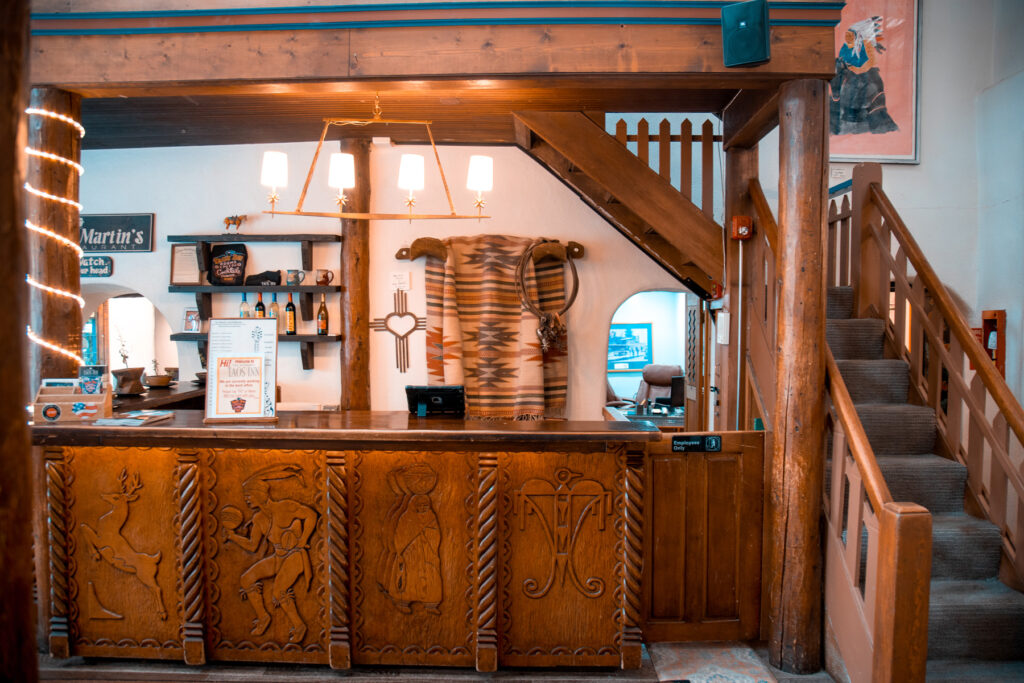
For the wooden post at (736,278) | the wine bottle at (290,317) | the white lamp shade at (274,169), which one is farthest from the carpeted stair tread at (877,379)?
the wine bottle at (290,317)

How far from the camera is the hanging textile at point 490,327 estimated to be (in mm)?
5043

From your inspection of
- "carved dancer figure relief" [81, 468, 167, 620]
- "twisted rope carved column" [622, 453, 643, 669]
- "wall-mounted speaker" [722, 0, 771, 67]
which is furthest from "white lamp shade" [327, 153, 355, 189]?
"twisted rope carved column" [622, 453, 643, 669]

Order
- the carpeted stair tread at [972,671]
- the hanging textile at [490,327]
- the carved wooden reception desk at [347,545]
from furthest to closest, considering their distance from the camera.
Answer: the hanging textile at [490,327], the carved wooden reception desk at [347,545], the carpeted stair tread at [972,671]

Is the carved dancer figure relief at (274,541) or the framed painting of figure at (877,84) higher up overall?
the framed painting of figure at (877,84)

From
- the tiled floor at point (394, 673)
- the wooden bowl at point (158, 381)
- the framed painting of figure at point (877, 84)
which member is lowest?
the tiled floor at point (394, 673)

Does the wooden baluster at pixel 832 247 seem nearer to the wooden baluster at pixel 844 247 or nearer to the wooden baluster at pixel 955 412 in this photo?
the wooden baluster at pixel 844 247

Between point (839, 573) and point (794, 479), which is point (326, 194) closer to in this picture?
point (794, 479)

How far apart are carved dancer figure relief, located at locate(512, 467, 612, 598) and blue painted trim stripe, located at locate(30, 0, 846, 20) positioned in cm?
228

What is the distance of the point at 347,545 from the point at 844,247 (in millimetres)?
3881

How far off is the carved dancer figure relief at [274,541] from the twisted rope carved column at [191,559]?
136mm

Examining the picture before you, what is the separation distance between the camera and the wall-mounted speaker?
2812 mm

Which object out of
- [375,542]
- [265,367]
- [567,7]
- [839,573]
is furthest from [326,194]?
[839,573]

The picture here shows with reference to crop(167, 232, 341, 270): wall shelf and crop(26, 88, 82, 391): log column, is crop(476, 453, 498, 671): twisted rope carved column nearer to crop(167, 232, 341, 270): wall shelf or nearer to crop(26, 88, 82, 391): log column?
crop(26, 88, 82, 391): log column

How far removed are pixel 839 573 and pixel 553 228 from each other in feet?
11.2
